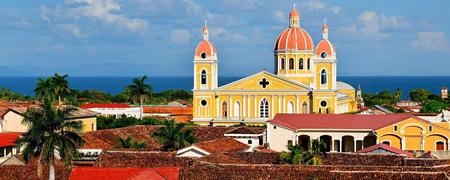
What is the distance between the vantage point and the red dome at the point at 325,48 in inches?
3346

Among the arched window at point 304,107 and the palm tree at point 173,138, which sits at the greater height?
the arched window at point 304,107

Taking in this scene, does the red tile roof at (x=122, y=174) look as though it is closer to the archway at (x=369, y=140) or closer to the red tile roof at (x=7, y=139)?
the red tile roof at (x=7, y=139)

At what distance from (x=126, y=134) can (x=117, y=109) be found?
2821 cm

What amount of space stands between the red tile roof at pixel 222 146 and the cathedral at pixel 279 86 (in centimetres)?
1906

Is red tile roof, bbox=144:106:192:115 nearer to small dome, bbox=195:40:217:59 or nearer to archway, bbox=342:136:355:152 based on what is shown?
small dome, bbox=195:40:217:59

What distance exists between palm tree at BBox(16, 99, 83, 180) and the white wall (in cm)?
2546

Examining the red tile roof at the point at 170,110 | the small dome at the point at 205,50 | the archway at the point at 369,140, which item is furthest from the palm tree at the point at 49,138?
the red tile roof at the point at 170,110

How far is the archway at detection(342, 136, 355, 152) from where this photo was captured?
2859 inches

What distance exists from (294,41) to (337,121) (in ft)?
54.0

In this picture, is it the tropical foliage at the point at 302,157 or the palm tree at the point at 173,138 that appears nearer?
the tropical foliage at the point at 302,157

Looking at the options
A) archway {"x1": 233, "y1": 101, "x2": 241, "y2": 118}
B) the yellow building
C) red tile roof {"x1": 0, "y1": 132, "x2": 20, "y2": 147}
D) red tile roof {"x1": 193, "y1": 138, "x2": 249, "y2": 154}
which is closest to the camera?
red tile roof {"x1": 193, "y1": 138, "x2": 249, "y2": 154}

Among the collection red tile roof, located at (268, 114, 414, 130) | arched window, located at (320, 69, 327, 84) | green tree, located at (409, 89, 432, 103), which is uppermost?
arched window, located at (320, 69, 327, 84)

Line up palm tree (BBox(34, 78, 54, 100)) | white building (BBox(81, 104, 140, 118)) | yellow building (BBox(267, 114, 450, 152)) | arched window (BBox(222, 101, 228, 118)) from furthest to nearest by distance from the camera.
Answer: white building (BBox(81, 104, 140, 118)) < arched window (BBox(222, 101, 228, 118)) < palm tree (BBox(34, 78, 54, 100)) < yellow building (BBox(267, 114, 450, 152))

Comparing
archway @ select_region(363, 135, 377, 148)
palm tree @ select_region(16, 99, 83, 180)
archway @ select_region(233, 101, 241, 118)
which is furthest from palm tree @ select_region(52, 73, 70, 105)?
palm tree @ select_region(16, 99, 83, 180)
